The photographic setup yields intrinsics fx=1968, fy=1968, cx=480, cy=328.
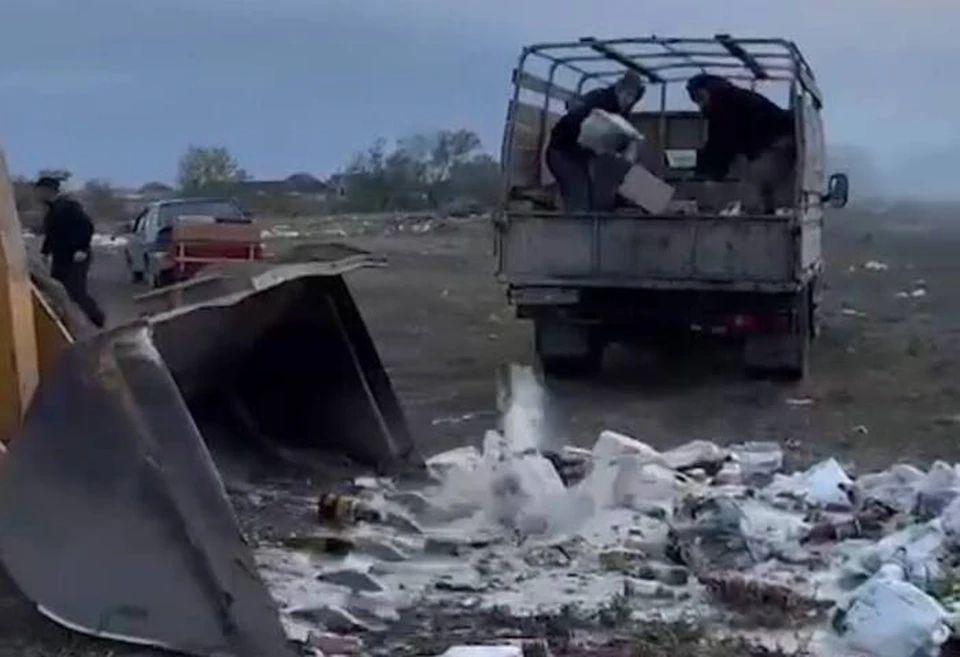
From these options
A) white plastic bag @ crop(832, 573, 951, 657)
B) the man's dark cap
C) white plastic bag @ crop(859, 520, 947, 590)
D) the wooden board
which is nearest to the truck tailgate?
the man's dark cap

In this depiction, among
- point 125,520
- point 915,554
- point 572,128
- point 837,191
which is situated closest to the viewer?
point 125,520

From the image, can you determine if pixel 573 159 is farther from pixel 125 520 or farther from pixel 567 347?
pixel 125 520

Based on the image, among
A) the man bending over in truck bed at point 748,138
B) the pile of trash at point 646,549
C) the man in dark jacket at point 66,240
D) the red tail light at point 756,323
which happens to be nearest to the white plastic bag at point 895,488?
the pile of trash at point 646,549

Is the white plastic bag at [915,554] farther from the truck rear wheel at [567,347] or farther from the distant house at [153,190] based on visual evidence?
the distant house at [153,190]

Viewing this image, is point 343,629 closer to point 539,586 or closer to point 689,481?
point 539,586

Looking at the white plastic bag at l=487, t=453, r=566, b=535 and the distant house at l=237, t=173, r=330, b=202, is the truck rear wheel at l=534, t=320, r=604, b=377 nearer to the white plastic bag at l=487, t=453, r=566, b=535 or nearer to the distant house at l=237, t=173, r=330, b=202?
the white plastic bag at l=487, t=453, r=566, b=535

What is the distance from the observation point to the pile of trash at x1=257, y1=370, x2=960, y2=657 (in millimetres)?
7297

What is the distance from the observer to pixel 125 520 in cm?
627

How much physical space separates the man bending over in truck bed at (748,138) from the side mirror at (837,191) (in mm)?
2323

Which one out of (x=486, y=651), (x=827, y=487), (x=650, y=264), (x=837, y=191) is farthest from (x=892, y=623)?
(x=837, y=191)

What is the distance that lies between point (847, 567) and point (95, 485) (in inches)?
129

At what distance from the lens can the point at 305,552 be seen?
8.46 metres

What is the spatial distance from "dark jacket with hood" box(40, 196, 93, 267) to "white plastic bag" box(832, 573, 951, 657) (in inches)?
384

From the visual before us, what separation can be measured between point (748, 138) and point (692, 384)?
2.60m
